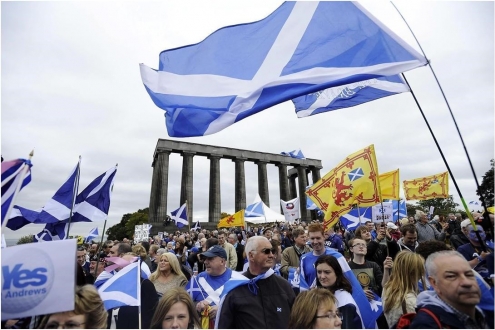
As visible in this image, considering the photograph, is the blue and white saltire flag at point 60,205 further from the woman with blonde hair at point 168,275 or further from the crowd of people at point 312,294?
the woman with blonde hair at point 168,275

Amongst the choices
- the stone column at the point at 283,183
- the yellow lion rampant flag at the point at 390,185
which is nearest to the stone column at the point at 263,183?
the stone column at the point at 283,183

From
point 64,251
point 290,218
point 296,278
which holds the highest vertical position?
point 290,218

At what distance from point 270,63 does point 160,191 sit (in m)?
40.2

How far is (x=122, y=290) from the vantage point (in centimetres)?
383

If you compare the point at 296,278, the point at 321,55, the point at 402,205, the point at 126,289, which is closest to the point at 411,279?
the point at 296,278

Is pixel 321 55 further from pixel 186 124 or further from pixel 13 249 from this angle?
pixel 13 249

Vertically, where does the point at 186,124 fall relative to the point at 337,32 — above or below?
below

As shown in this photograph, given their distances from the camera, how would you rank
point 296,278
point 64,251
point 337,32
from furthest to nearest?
point 296,278 → point 337,32 → point 64,251

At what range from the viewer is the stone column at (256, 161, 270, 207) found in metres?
48.8

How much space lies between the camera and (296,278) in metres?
5.59

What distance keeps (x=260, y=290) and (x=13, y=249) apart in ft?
7.72

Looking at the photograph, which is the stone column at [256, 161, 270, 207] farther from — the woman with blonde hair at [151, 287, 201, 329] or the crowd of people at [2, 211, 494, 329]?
the woman with blonde hair at [151, 287, 201, 329]

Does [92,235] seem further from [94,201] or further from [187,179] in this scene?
[187,179]

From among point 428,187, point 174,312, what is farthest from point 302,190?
point 174,312
